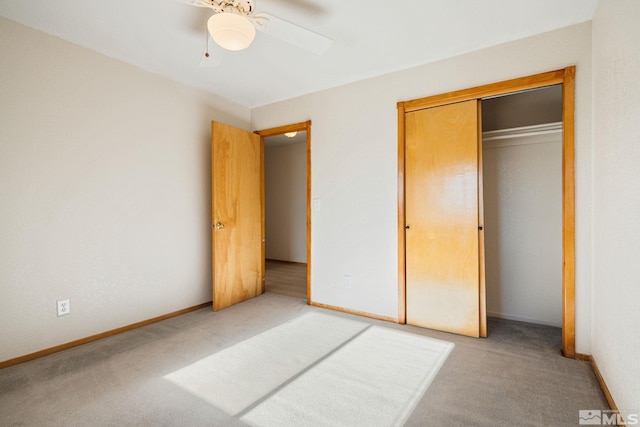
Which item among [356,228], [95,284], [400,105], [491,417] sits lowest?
[491,417]

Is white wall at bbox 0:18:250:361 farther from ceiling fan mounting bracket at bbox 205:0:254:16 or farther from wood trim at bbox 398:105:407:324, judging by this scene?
wood trim at bbox 398:105:407:324

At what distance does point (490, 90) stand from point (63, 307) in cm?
383

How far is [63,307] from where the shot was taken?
7.70 ft

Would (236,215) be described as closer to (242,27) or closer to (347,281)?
(347,281)

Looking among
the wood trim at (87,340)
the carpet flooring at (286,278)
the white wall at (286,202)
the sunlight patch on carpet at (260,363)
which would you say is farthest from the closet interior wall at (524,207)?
the white wall at (286,202)

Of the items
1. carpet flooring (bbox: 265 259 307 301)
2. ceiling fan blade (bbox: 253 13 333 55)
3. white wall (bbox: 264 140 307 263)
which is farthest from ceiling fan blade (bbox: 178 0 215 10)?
white wall (bbox: 264 140 307 263)

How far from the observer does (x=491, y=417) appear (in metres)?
1.54

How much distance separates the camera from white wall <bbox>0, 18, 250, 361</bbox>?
2.12 metres

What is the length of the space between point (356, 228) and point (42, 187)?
263 centimetres

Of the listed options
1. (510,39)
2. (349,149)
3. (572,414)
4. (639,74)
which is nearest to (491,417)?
(572,414)

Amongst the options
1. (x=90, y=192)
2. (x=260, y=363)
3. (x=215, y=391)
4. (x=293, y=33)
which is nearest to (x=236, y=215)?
(x=90, y=192)

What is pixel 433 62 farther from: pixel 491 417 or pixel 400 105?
pixel 491 417

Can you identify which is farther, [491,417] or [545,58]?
[545,58]

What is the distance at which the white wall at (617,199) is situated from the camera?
138 cm
